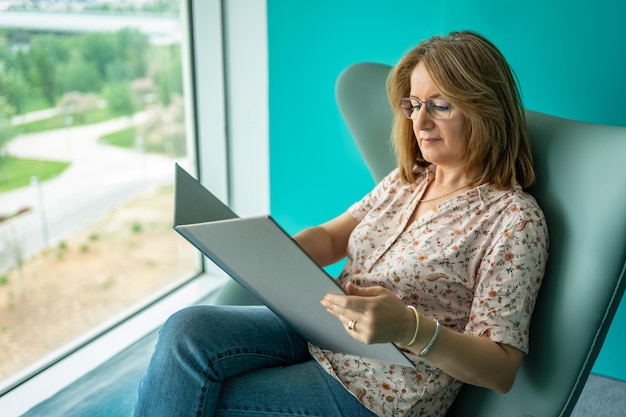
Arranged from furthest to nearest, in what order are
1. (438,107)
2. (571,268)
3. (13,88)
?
(13,88), (438,107), (571,268)

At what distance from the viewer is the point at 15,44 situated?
1.65 meters

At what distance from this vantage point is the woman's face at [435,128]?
121cm

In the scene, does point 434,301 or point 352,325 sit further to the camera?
point 434,301

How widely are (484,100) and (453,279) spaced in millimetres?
332

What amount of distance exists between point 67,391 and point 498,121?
1334 mm

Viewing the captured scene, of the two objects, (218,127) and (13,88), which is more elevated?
(13,88)

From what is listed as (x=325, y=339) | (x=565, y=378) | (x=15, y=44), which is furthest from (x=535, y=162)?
(x=15, y=44)

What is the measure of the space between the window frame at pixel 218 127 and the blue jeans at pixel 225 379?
2.77 feet

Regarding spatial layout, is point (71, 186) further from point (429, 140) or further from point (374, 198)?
A: point (429, 140)

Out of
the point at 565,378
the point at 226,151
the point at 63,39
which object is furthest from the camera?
the point at 226,151

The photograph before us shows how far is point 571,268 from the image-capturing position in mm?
1105

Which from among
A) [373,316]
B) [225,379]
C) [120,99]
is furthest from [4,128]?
[373,316]

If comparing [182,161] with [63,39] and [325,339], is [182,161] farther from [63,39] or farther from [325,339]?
[325,339]

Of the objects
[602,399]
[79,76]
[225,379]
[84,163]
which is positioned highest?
[79,76]
